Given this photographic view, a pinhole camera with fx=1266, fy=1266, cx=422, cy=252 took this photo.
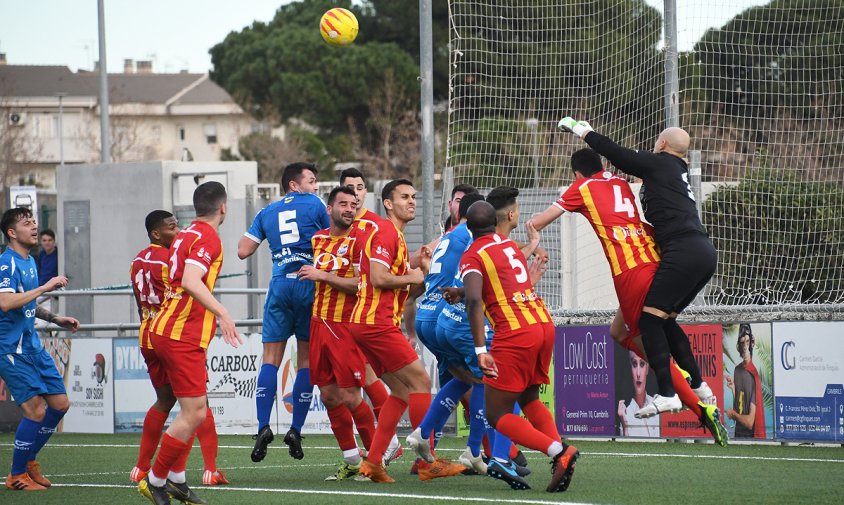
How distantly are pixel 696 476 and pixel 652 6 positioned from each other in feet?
25.6

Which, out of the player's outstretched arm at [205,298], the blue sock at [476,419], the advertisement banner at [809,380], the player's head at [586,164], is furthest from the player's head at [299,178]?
the advertisement banner at [809,380]

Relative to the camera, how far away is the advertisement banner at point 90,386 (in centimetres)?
1745

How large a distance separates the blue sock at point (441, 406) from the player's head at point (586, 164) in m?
2.11

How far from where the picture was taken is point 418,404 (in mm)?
10352

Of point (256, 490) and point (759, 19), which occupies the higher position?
point (759, 19)

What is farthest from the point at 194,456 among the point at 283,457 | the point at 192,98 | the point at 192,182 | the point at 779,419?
the point at 192,98

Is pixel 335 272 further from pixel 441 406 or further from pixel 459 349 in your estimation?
pixel 441 406

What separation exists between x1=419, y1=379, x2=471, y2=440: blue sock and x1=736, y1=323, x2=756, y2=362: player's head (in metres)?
4.35

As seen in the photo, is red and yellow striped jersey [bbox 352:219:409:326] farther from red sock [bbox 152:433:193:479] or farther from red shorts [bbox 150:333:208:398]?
red sock [bbox 152:433:193:479]

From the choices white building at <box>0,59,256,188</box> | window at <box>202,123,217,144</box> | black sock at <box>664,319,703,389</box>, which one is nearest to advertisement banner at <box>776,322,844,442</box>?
black sock at <box>664,319,703,389</box>

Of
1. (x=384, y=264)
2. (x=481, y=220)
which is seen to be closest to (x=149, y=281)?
(x=384, y=264)

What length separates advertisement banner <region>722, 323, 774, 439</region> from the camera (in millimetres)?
13562

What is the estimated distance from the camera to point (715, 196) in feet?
52.9

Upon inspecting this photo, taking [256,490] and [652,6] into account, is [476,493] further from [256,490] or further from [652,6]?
[652,6]
